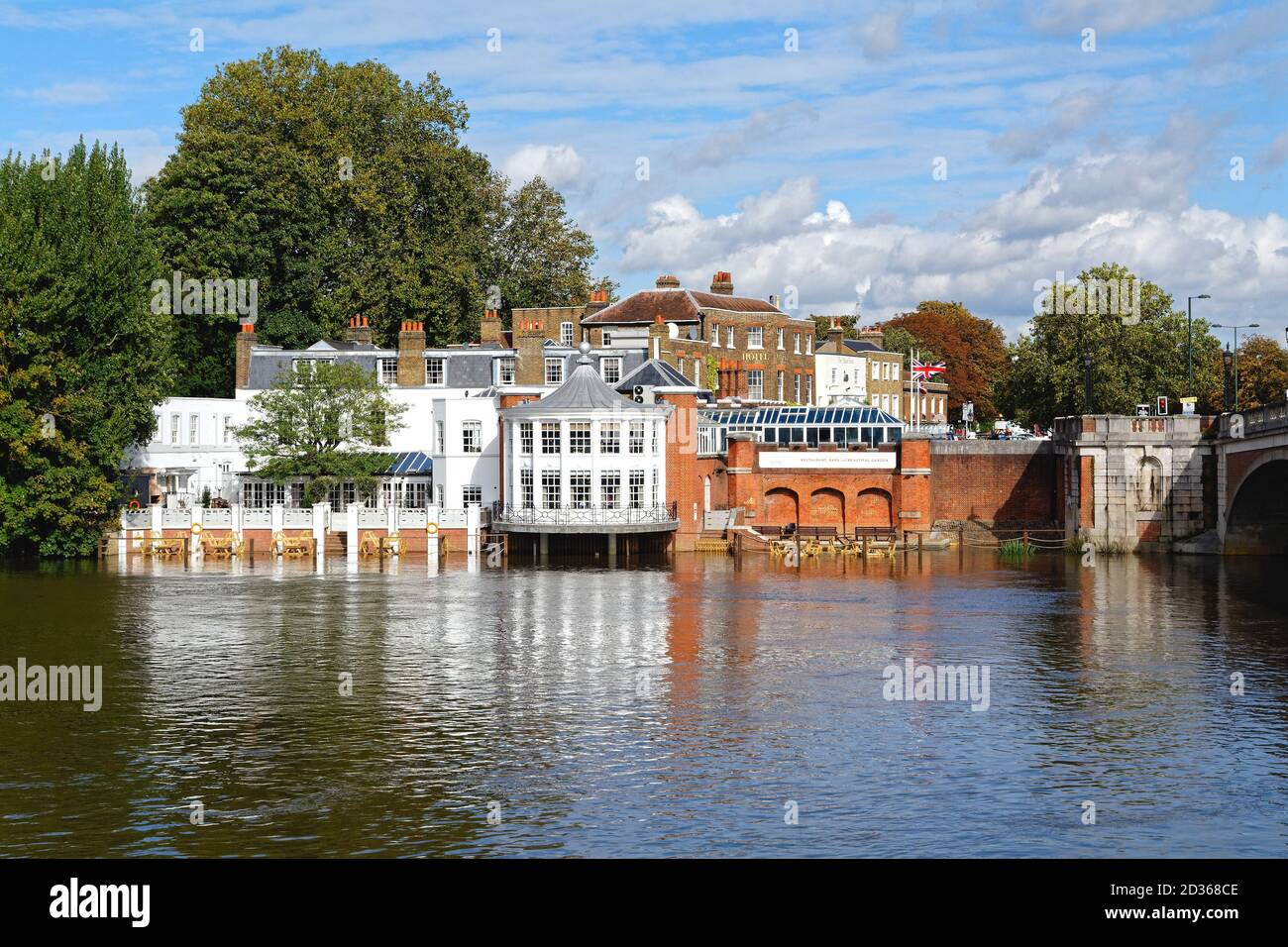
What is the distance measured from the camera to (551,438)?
7794cm

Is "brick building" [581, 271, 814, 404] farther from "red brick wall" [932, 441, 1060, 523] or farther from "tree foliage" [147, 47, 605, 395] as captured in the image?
"red brick wall" [932, 441, 1060, 523]

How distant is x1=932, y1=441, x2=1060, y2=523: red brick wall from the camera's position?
292ft

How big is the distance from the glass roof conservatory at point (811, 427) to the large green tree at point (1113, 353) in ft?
45.7

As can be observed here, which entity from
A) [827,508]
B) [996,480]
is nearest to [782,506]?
[827,508]

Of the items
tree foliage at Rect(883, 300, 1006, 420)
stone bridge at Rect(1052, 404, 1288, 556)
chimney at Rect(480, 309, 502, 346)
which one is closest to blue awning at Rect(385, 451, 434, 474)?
chimney at Rect(480, 309, 502, 346)

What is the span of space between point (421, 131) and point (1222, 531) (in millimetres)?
62280

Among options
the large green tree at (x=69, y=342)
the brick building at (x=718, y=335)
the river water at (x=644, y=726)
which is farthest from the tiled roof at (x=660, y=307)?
the river water at (x=644, y=726)

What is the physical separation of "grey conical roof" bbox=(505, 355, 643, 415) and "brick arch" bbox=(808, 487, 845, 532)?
15.0 meters

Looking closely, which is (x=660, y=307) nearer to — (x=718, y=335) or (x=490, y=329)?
(x=718, y=335)

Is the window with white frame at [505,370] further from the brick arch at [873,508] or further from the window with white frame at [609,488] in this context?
the brick arch at [873,508]

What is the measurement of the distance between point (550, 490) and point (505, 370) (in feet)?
50.9

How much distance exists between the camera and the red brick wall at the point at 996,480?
88.9 metres

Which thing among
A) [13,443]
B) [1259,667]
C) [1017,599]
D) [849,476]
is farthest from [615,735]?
[849,476]
